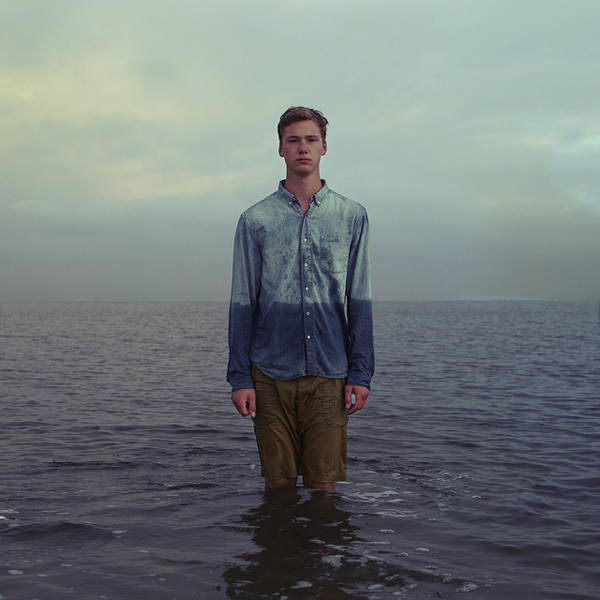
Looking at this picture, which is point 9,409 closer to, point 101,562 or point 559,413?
point 101,562

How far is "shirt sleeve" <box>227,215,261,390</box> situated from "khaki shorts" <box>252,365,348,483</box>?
5.8 inches

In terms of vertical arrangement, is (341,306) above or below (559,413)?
above

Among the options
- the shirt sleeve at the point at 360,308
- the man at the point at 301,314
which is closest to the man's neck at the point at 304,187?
the man at the point at 301,314

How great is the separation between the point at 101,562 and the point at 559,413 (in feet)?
31.6

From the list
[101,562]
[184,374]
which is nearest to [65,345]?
[184,374]

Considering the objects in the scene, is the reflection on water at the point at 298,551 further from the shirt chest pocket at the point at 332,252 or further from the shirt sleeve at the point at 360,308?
the shirt chest pocket at the point at 332,252

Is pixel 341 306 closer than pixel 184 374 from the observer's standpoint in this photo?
Yes

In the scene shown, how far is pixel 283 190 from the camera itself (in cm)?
429

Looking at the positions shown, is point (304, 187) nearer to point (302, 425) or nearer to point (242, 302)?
point (242, 302)

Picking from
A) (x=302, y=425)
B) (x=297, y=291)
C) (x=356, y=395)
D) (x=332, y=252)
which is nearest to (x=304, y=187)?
(x=332, y=252)

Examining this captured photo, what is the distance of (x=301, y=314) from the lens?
4.21m

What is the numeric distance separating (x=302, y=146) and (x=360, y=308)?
1223 mm

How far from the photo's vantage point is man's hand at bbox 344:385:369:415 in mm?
4219

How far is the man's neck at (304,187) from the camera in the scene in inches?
167
